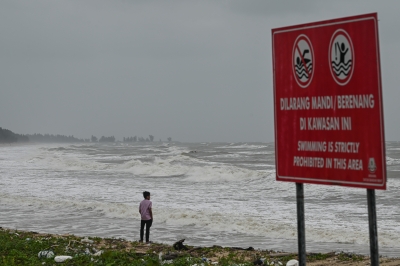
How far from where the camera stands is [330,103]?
→ 3.45 m

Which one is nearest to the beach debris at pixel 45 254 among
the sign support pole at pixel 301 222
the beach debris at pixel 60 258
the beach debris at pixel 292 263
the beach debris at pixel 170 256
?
the beach debris at pixel 60 258

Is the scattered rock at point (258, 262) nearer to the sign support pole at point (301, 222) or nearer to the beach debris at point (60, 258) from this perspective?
the beach debris at point (60, 258)

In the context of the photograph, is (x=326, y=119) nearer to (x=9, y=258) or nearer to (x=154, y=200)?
(x=9, y=258)

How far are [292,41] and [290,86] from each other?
0.31m

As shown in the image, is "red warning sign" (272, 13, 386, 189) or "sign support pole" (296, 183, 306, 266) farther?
"sign support pole" (296, 183, 306, 266)

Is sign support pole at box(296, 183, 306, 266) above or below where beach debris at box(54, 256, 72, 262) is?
above

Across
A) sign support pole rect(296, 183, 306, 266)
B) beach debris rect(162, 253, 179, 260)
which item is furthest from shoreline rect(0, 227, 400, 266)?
sign support pole rect(296, 183, 306, 266)

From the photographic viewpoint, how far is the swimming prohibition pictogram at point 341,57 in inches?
131

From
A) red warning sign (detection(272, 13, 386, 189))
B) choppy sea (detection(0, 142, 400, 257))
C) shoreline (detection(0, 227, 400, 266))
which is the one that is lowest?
choppy sea (detection(0, 142, 400, 257))

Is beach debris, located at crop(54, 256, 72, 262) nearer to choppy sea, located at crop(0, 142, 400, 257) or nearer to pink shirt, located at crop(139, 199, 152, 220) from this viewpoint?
pink shirt, located at crop(139, 199, 152, 220)

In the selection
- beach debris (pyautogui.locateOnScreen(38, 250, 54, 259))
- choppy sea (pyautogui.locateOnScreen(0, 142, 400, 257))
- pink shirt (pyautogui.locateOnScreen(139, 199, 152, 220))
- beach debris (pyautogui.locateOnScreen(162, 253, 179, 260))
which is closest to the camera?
beach debris (pyautogui.locateOnScreen(38, 250, 54, 259))

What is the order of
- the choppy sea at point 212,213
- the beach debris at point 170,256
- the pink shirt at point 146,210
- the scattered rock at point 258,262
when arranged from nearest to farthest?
Answer: the scattered rock at point 258,262
the beach debris at point 170,256
the pink shirt at point 146,210
the choppy sea at point 212,213

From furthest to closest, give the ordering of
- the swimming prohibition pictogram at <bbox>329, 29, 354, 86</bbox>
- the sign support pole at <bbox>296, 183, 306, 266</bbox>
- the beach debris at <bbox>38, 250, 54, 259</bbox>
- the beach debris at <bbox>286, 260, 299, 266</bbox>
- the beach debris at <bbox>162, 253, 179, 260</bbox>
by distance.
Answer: the beach debris at <bbox>162, 253, 179, 260</bbox> < the beach debris at <bbox>38, 250, 54, 259</bbox> < the beach debris at <bbox>286, 260, 299, 266</bbox> < the sign support pole at <bbox>296, 183, 306, 266</bbox> < the swimming prohibition pictogram at <bbox>329, 29, 354, 86</bbox>

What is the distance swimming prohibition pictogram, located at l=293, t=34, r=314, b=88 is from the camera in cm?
358
